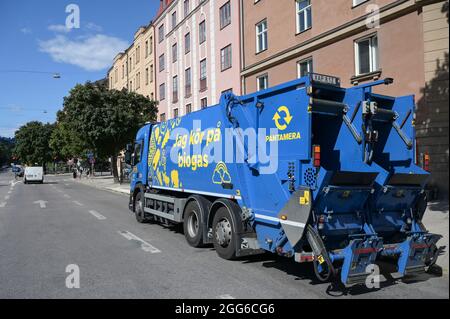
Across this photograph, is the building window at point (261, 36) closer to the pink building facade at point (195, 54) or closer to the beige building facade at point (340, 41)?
the beige building facade at point (340, 41)

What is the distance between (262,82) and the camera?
79.4 feet

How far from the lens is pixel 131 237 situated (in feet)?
32.1

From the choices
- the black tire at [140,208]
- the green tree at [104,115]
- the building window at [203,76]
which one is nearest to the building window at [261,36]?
the building window at [203,76]

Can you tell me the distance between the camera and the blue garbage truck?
18.2 feet

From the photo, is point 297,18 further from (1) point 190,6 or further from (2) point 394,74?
(1) point 190,6

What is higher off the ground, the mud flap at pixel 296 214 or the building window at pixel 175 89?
the building window at pixel 175 89

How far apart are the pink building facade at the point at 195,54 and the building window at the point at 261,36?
206 cm

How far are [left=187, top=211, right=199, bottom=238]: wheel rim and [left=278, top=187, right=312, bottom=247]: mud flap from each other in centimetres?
308

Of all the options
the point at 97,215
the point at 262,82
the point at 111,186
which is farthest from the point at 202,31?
the point at 97,215

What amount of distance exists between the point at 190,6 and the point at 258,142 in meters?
30.5

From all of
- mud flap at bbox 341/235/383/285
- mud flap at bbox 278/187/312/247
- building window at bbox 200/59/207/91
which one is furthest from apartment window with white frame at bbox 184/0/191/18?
mud flap at bbox 341/235/383/285

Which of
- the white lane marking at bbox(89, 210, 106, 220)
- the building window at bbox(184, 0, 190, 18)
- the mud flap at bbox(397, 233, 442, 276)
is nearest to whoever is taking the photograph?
the mud flap at bbox(397, 233, 442, 276)

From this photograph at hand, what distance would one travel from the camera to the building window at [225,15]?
90.1ft

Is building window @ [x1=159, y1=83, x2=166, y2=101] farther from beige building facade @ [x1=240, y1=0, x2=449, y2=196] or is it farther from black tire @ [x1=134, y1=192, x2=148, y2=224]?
black tire @ [x1=134, y1=192, x2=148, y2=224]
